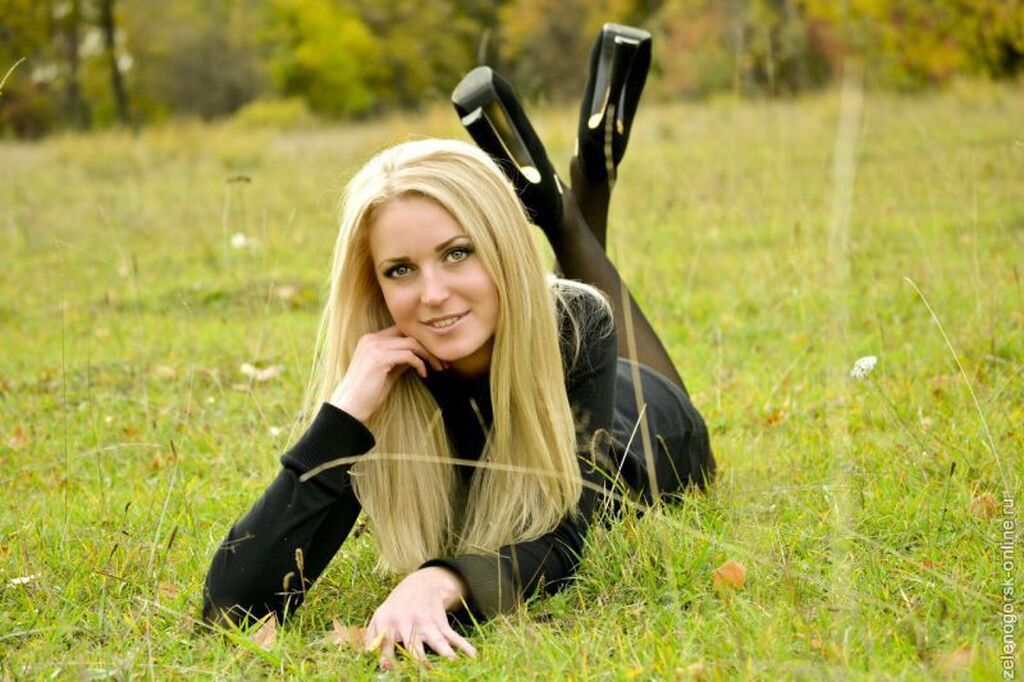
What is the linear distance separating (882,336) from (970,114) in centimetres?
683

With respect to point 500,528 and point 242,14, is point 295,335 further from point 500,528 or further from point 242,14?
point 242,14

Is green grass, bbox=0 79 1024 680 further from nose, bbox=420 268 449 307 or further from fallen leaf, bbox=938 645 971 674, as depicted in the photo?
nose, bbox=420 268 449 307

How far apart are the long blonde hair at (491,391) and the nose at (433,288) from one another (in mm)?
104

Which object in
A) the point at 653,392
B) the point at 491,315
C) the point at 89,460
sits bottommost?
the point at 89,460

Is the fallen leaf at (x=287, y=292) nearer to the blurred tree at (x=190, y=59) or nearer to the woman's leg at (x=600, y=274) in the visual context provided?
the woman's leg at (x=600, y=274)

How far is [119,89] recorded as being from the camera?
80.6 ft

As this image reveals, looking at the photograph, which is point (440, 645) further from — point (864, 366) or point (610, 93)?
point (610, 93)

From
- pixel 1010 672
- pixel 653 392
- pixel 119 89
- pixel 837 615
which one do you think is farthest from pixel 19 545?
pixel 119 89

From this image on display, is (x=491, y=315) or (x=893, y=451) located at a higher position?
(x=491, y=315)

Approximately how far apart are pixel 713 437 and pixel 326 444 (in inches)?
63.2

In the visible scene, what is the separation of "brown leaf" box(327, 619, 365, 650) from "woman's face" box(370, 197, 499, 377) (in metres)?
0.59

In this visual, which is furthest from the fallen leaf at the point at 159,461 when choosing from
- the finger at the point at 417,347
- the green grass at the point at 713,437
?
the finger at the point at 417,347

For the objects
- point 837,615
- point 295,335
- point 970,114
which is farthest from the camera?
point 970,114

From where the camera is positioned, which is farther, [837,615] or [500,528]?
[500,528]
